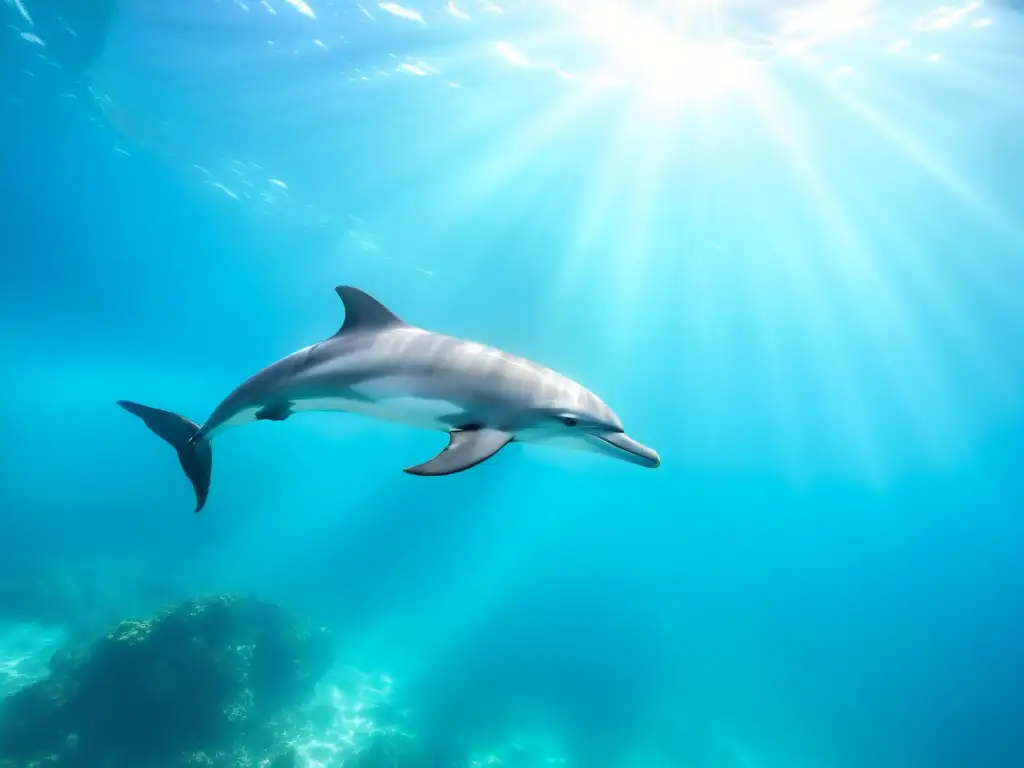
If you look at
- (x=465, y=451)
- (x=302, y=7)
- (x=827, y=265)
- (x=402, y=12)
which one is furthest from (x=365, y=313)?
(x=827, y=265)

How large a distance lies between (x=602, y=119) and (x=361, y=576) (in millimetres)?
29545

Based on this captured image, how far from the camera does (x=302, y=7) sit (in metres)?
14.0

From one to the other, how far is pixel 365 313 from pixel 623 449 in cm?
261

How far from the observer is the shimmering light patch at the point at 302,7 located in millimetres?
13914

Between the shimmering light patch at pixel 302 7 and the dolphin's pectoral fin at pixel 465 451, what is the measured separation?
53.6ft

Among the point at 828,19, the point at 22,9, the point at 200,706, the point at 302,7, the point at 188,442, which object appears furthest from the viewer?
the point at 22,9

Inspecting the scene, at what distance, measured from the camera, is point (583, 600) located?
33.9m

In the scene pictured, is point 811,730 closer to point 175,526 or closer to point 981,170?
point 981,170

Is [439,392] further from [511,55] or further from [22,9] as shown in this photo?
[22,9]

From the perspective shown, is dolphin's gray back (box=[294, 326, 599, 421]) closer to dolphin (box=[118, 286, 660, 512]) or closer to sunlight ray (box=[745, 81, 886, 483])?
dolphin (box=[118, 286, 660, 512])

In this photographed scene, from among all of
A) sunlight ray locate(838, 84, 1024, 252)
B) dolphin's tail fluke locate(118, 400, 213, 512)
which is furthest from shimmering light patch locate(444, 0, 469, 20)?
dolphin's tail fluke locate(118, 400, 213, 512)

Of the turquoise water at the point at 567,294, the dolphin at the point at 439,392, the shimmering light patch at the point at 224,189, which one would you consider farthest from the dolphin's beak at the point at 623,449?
the shimmering light patch at the point at 224,189

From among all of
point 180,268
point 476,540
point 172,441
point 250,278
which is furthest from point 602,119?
point 476,540

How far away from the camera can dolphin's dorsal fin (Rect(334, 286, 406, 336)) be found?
437 cm
